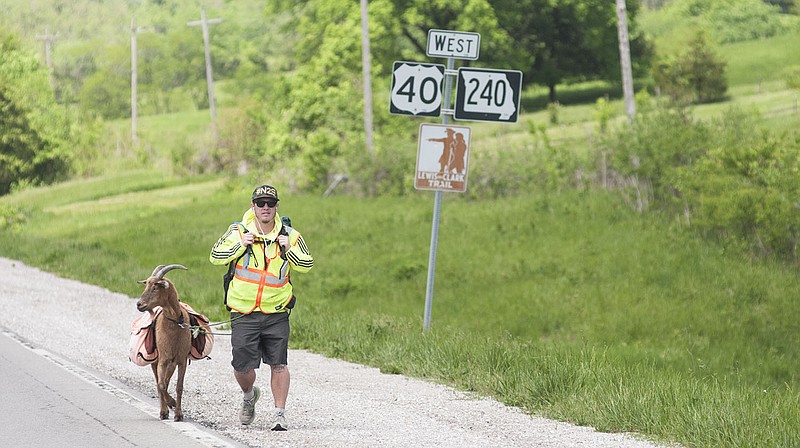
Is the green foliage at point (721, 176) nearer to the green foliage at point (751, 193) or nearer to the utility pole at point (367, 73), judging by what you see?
the green foliage at point (751, 193)

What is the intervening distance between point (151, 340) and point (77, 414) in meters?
1.24

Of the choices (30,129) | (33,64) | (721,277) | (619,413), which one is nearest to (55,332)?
(619,413)

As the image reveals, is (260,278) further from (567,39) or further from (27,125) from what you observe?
(567,39)

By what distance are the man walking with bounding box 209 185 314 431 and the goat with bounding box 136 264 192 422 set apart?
1.22 ft

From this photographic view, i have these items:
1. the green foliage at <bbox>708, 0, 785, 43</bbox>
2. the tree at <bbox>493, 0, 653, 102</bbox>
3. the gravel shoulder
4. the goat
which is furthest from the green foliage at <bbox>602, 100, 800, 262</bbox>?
the green foliage at <bbox>708, 0, 785, 43</bbox>

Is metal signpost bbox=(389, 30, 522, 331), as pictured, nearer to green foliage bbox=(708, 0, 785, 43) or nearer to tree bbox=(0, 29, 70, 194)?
tree bbox=(0, 29, 70, 194)

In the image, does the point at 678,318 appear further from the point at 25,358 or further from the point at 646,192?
the point at 25,358

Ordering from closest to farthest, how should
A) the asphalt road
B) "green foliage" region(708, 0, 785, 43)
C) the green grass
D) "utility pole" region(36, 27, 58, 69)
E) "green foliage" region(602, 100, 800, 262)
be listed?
1. the asphalt road
2. the green grass
3. "green foliage" region(602, 100, 800, 262)
4. "utility pole" region(36, 27, 58, 69)
5. "green foliage" region(708, 0, 785, 43)

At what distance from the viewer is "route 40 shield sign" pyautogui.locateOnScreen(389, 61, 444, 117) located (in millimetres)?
15172

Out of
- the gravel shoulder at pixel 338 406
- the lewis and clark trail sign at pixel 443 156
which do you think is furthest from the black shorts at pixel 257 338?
the lewis and clark trail sign at pixel 443 156

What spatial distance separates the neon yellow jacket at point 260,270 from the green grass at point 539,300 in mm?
2639

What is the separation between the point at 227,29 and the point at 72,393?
14167 cm

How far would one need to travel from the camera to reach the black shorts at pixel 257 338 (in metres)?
9.23

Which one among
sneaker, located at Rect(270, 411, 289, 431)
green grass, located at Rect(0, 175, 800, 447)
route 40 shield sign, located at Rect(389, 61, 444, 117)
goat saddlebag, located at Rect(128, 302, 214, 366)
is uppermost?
route 40 shield sign, located at Rect(389, 61, 444, 117)
